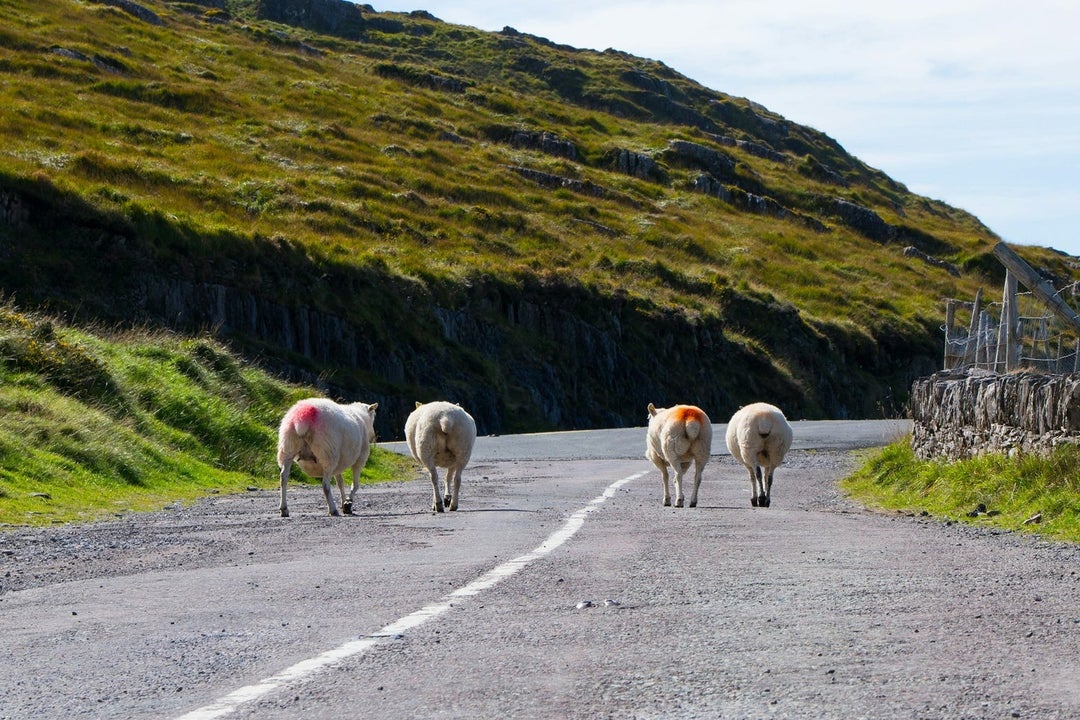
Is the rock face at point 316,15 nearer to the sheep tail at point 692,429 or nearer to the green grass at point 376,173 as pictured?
the green grass at point 376,173

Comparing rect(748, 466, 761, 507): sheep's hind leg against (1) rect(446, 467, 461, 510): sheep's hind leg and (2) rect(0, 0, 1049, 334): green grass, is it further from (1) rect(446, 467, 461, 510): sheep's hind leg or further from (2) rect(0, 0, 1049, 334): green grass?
(2) rect(0, 0, 1049, 334): green grass

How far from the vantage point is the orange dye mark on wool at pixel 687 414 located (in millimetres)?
16203

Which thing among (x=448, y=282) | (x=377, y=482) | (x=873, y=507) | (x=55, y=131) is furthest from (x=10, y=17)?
(x=873, y=507)

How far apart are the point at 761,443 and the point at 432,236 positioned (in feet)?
135

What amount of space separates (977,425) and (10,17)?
252 ft

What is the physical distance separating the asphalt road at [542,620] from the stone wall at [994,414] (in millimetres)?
1631

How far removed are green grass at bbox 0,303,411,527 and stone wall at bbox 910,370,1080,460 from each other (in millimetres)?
8804

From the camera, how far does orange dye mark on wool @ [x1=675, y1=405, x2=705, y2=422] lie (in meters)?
16.2

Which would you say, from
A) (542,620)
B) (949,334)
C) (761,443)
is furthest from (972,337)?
(542,620)

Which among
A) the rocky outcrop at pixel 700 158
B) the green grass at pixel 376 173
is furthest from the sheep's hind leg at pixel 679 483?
the rocky outcrop at pixel 700 158

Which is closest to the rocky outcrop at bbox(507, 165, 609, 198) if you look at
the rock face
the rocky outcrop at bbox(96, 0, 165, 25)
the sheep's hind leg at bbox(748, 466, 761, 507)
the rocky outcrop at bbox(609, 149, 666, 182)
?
the rocky outcrop at bbox(609, 149, 666, 182)

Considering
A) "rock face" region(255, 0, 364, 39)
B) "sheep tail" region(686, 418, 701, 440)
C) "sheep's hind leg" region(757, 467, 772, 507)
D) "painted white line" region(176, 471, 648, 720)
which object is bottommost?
"painted white line" region(176, 471, 648, 720)

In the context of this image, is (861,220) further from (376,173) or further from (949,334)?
(949,334)

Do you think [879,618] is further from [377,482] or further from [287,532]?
[377,482]
